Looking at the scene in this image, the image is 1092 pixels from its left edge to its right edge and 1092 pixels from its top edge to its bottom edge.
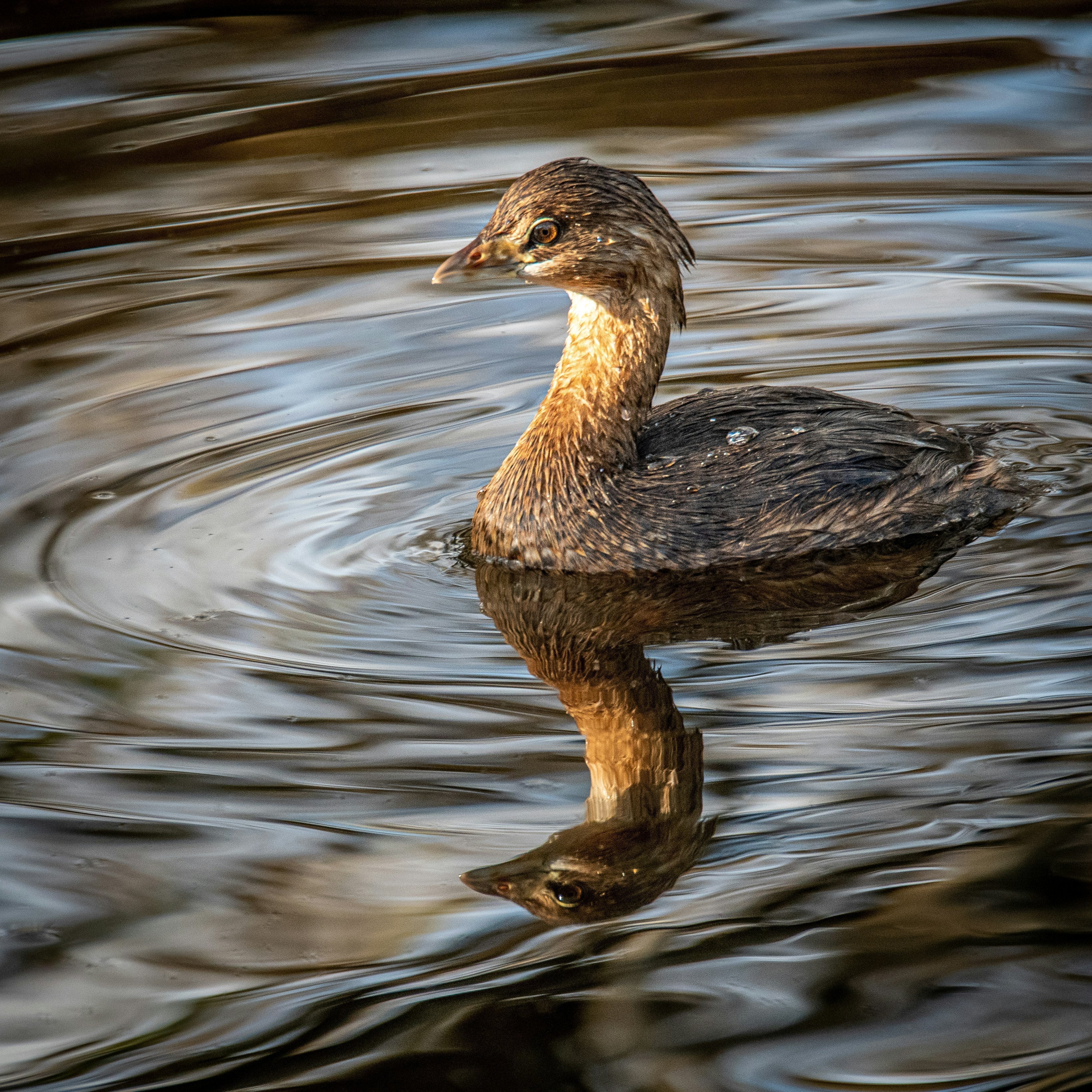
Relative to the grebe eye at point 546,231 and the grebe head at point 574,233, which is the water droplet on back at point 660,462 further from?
the grebe eye at point 546,231

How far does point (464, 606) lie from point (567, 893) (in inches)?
70.3

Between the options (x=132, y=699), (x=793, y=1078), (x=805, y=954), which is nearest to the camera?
(x=793, y=1078)

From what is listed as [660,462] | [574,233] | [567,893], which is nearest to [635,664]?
[660,462]

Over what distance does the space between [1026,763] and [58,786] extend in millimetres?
2502

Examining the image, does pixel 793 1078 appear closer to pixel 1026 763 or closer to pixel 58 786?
pixel 1026 763

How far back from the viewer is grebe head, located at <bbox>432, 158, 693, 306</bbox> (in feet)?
18.5

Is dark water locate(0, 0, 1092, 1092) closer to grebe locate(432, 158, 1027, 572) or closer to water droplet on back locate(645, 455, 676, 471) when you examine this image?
grebe locate(432, 158, 1027, 572)

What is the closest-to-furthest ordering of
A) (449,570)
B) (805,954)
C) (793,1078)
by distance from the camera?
(793,1078) → (805,954) → (449,570)

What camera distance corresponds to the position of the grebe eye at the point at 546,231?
5.62 meters

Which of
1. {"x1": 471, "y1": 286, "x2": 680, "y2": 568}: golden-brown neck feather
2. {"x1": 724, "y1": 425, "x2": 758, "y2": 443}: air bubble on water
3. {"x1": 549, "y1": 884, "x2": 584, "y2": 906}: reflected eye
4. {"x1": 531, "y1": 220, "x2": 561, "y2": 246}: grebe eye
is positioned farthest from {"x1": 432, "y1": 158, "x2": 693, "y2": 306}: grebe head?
{"x1": 549, "y1": 884, "x2": 584, "y2": 906}: reflected eye

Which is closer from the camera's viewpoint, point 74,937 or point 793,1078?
point 793,1078

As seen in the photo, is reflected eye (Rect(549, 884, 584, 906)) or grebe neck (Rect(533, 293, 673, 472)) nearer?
reflected eye (Rect(549, 884, 584, 906))

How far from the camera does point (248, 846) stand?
3998 millimetres

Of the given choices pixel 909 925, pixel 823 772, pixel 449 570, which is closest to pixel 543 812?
pixel 823 772
